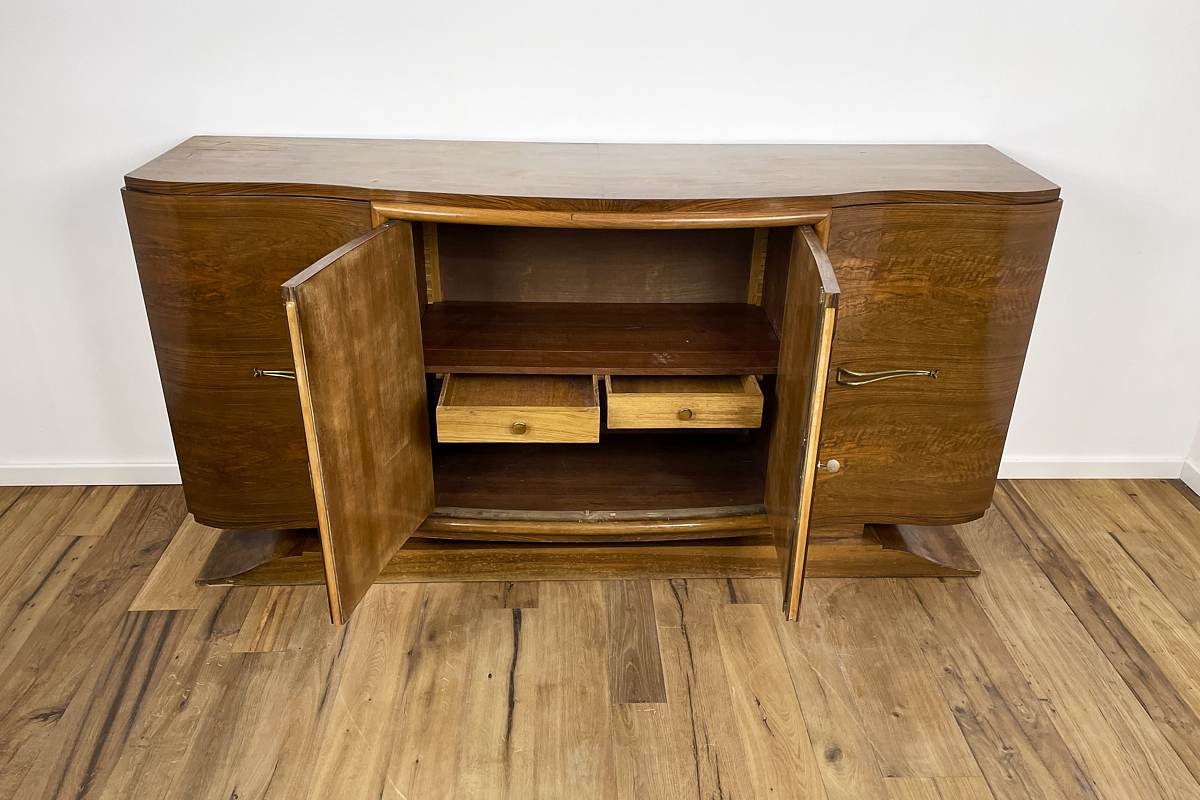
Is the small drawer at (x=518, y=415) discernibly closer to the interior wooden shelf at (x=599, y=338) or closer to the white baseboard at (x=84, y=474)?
the interior wooden shelf at (x=599, y=338)

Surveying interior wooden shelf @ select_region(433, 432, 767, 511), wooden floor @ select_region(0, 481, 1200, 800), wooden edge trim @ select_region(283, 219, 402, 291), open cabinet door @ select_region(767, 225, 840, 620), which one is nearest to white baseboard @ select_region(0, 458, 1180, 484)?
wooden floor @ select_region(0, 481, 1200, 800)

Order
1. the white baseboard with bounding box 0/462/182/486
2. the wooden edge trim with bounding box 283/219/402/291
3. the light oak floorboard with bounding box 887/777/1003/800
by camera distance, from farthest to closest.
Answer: the white baseboard with bounding box 0/462/182/486 → the light oak floorboard with bounding box 887/777/1003/800 → the wooden edge trim with bounding box 283/219/402/291

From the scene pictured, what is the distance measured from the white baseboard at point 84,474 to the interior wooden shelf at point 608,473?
73 cm

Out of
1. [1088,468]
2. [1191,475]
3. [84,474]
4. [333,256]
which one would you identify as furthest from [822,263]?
[84,474]

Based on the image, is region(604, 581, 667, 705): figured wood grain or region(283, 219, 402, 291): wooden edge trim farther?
region(604, 581, 667, 705): figured wood grain

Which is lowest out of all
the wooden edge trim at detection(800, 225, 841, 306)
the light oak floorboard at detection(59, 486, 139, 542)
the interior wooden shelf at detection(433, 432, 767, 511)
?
the light oak floorboard at detection(59, 486, 139, 542)

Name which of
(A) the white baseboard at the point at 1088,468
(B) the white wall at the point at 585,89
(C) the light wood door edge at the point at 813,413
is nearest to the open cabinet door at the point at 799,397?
(C) the light wood door edge at the point at 813,413

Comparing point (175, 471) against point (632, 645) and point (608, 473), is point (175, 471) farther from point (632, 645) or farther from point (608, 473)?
point (632, 645)

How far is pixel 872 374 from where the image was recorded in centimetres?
153

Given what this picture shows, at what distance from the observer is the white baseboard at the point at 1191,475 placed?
2100mm

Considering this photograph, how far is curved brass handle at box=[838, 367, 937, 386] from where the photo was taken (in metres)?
1.53

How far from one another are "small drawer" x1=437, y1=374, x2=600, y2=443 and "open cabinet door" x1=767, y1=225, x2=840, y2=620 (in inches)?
13.1

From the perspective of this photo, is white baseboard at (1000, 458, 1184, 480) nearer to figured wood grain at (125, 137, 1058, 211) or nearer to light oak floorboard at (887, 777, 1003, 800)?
figured wood grain at (125, 137, 1058, 211)

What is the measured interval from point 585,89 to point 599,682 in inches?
44.2
